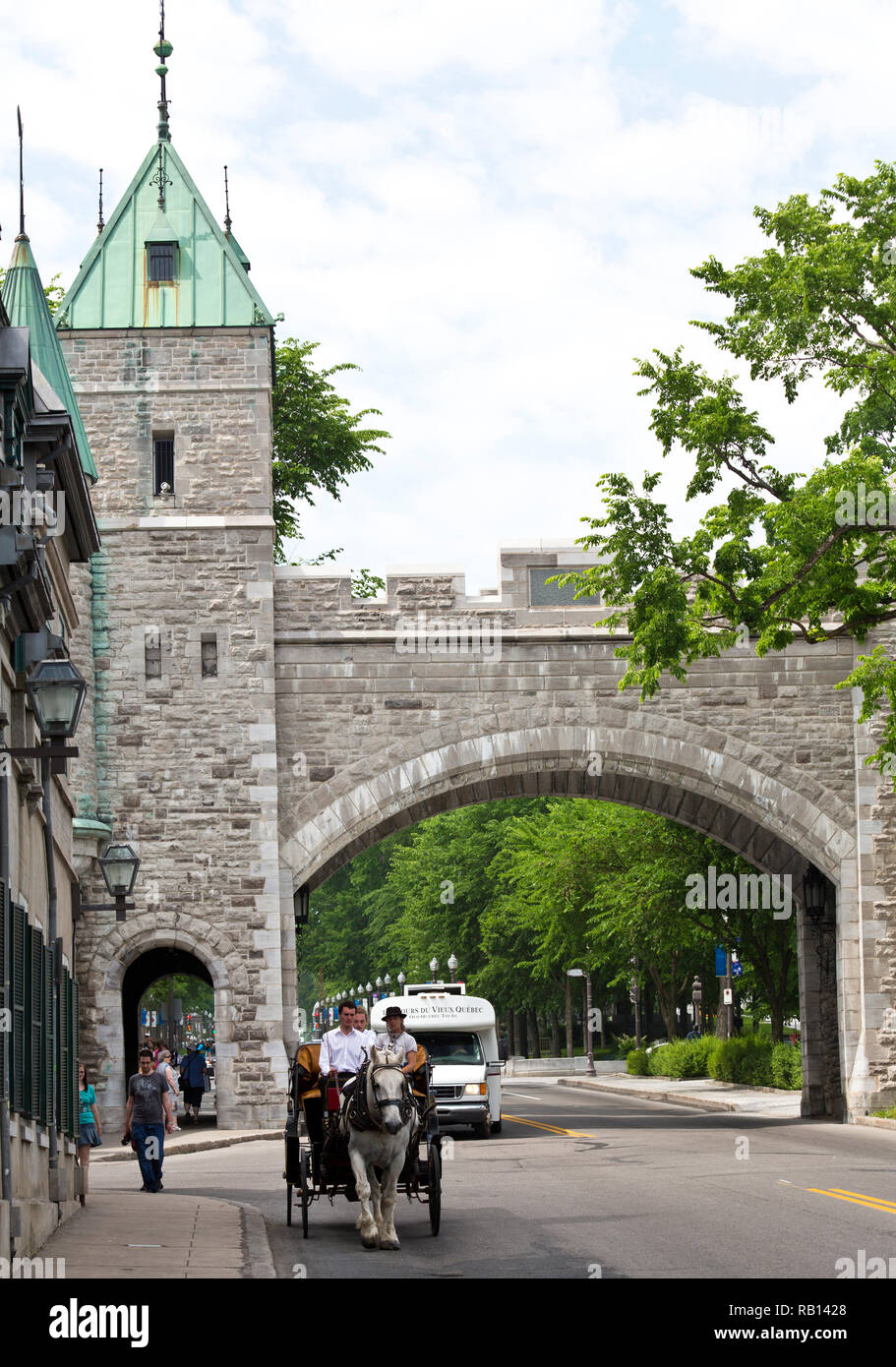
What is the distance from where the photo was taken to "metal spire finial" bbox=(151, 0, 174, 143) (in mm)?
32719

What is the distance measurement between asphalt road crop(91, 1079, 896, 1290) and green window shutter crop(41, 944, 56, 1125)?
206 cm

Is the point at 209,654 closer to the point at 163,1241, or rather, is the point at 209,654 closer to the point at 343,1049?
the point at 343,1049

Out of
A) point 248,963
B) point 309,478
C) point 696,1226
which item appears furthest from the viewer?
point 309,478

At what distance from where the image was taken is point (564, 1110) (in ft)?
117

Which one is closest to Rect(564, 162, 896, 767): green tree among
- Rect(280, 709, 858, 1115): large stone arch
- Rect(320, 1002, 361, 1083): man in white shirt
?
Rect(280, 709, 858, 1115): large stone arch

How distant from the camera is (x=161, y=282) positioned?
30766 mm

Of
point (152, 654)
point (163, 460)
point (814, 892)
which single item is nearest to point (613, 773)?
point (814, 892)

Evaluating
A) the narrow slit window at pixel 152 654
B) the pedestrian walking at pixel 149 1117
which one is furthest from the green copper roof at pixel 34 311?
the pedestrian walking at pixel 149 1117

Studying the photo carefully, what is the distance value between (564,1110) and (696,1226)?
2267 centimetres

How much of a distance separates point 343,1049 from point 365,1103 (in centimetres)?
151

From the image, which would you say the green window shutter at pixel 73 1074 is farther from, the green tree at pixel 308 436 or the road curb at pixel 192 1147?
the green tree at pixel 308 436

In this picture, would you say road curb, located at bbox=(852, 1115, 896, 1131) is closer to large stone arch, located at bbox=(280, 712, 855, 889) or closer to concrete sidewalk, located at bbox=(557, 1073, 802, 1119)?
concrete sidewalk, located at bbox=(557, 1073, 802, 1119)

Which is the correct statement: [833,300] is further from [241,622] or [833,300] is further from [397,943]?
[397,943]

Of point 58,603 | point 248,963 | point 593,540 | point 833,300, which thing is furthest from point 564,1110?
point 58,603
